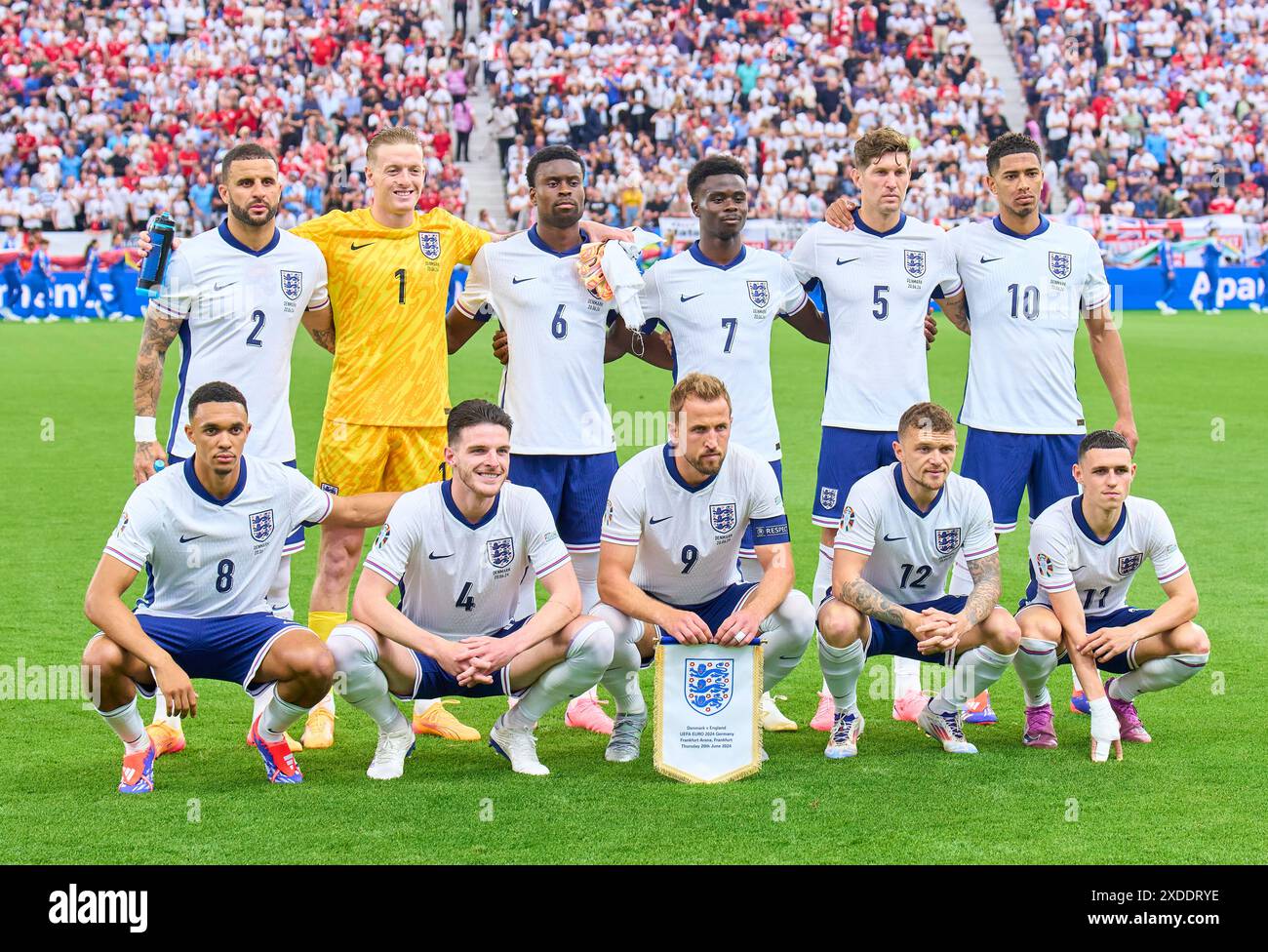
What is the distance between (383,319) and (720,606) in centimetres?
190

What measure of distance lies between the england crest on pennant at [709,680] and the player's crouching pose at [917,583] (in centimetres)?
42

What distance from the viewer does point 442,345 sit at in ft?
22.5

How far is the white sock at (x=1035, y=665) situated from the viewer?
6.08 meters

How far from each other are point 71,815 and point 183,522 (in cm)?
110

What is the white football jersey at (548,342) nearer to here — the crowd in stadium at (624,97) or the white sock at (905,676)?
the white sock at (905,676)

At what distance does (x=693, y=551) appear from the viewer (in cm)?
612

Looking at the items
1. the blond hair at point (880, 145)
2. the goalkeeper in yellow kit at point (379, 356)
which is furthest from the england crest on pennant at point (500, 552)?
the blond hair at point (880, 145)

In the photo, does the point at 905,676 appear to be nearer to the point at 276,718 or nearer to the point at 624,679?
the point at 624,679

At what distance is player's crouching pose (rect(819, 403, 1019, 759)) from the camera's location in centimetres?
597

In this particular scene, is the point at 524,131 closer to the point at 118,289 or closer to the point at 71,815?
the point at 118,289

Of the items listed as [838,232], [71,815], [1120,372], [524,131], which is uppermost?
[524,131]

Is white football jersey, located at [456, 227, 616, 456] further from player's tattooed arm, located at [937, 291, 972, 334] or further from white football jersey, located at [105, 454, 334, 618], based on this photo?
player's tattooed arm, located at [937, 291, 972, 334]
